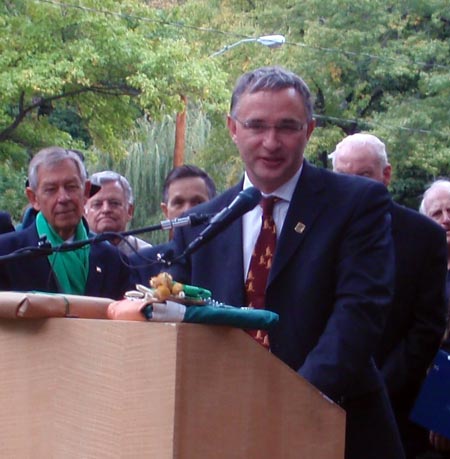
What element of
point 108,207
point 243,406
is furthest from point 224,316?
point 108,207

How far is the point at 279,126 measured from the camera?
12.0ft

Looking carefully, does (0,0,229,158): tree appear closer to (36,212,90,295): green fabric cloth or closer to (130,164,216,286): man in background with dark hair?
(130,164,216,286): man in background with dark hair

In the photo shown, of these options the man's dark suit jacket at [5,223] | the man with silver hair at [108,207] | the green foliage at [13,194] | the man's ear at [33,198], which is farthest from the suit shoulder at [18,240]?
the green foliage at [13,194]

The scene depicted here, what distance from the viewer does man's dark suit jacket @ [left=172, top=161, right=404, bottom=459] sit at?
3.46 metres

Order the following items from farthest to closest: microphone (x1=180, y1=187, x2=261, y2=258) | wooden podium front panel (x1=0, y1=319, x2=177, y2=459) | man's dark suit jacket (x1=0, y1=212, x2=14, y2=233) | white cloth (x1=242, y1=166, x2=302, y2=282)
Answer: man's dark suit jacket (x1=0, y1=212, x2=14, y2=233) → white cloth (x1=242, y1=166, x2=302, y2=282) → microphone (x1=180, y1=187, x2=261, y2=258) → wooden podium front panel (x1=0, y1=319, x2=177, y2=459)

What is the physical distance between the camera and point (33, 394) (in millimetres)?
2783

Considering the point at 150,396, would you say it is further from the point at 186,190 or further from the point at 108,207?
the point at 108,207

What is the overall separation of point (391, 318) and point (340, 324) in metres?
1.74

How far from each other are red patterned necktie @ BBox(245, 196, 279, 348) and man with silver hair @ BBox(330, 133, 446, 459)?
1.42 meters

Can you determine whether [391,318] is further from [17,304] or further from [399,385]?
[17,304]

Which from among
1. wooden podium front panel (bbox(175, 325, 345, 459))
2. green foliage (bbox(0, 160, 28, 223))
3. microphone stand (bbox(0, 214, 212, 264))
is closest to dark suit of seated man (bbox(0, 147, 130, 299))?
microphone stand (bbox(0, 214, 212, 264))

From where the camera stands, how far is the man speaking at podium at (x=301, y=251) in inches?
141

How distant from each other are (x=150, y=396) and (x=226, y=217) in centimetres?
81

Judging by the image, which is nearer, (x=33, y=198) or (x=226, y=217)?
(x=226, y=217)
